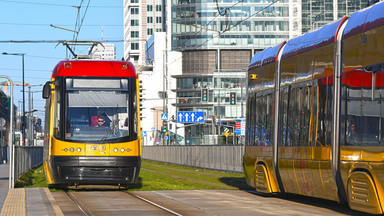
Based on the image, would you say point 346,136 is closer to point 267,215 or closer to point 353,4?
point 267,215

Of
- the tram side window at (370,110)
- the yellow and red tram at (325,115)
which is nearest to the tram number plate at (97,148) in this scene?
the yellow and red tram at (325,115)

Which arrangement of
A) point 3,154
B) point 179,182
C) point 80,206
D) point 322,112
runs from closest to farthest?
point 322,112 → point 80,206 → point 179,182 → point 3,154

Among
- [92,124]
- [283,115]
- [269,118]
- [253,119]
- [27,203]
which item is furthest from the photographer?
[92,124]

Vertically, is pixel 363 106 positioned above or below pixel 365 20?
below

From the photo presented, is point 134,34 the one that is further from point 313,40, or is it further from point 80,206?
point 313,40

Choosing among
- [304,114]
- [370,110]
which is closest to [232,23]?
[304,114]

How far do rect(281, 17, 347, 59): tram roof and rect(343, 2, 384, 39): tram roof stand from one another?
0.61m

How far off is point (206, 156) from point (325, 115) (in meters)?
30.5

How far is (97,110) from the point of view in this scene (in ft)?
63.7

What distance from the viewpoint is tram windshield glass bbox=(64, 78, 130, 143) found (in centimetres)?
1919

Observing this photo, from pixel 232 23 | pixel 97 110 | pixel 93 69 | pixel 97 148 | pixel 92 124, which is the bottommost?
pixel 97 148

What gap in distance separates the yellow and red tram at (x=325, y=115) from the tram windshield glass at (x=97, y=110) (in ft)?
11.5

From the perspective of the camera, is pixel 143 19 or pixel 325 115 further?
pixel 143 19

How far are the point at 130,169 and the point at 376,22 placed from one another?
376 inches
